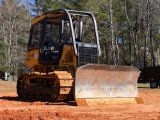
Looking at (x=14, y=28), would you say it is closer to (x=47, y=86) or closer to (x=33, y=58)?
(x=33, y=58)

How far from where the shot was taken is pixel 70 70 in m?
12.6

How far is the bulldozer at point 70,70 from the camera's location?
1166cm

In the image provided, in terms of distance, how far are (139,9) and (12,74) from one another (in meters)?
17.4

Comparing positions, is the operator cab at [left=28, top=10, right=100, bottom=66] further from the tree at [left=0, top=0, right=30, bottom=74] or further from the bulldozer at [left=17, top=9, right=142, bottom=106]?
the tree at [left=0, top=0, right=30, bottom=74]

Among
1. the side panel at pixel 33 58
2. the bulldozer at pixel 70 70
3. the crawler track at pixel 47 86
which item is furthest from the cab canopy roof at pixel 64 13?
the crawler track at pixel 47 86

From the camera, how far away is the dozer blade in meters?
11.4

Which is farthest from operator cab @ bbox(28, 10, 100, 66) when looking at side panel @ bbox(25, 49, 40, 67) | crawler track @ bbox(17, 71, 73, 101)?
crawler track @ bbox(17, 71, 73, 101)

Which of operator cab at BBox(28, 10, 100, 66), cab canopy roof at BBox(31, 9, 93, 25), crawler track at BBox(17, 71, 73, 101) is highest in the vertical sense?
cab canopy roof at BBox(31, 9, 93, 25)

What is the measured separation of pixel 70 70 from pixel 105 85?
135cm

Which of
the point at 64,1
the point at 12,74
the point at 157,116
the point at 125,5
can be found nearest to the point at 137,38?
the point at 125,5

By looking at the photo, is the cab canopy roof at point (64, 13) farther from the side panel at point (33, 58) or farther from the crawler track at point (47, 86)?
the crawler track at point (47, 86)

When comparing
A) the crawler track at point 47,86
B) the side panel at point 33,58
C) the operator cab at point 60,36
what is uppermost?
the operator cab at point 60,36

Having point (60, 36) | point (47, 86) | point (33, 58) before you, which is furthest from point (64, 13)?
point (47, 86)

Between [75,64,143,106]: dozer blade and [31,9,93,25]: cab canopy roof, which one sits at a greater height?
[31,9,93,25]: cab canopy roof
